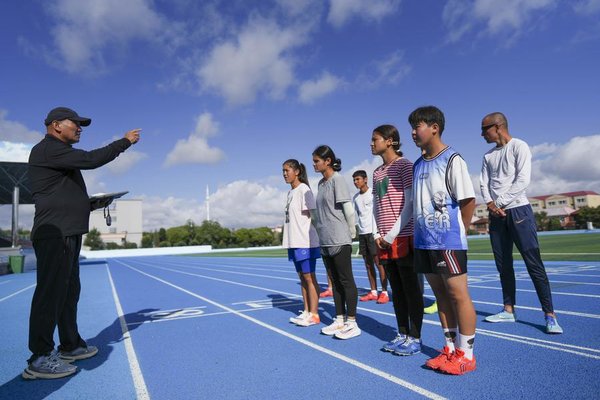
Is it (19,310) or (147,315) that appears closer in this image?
(147,315)

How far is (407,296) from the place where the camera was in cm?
326

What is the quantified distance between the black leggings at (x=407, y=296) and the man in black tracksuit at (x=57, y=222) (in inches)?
105

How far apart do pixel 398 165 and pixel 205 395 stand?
2.44 m

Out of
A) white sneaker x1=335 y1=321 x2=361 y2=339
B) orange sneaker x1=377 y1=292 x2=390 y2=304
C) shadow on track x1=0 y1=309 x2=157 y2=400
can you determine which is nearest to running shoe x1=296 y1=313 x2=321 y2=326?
white sneaker x1=335 y1=321 x2=361 y2=339

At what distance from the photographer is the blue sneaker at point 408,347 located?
312 cm

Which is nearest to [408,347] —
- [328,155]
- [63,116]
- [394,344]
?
[394,344]

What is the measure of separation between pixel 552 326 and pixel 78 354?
450 centimetres

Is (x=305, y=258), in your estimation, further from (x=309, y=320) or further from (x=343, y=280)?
(x=309, y=320)

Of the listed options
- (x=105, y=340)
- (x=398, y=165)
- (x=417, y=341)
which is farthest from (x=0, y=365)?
(x=398, y=165)

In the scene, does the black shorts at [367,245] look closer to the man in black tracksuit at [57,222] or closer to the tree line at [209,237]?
the man in black tracksuit at [57,222]

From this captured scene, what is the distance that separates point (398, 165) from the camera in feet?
11.2

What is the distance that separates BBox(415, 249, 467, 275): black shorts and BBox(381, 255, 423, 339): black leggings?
367mm

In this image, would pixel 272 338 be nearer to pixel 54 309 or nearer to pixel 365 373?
pixel 365 373

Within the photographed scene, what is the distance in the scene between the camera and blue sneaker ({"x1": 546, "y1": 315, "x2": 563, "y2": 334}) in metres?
3.48
